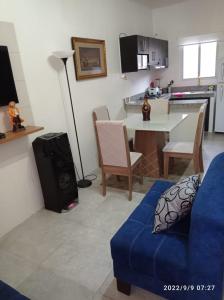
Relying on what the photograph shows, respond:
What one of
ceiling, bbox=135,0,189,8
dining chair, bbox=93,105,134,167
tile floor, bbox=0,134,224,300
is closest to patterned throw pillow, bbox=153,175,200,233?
tile floor, bbox=0,134,224,300

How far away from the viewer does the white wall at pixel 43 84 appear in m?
2.30

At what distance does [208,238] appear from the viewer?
110 cm

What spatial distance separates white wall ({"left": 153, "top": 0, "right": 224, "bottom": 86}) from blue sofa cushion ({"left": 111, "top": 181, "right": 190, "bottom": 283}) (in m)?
4.67

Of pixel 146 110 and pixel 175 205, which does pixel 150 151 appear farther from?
pixel 175 205

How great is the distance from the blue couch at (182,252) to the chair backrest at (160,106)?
2100 mm

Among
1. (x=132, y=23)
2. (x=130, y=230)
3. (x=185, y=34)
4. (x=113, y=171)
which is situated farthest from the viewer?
(x=185, y=34)

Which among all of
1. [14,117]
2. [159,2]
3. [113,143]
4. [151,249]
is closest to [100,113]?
[113,143]

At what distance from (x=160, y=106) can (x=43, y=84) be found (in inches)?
75.9

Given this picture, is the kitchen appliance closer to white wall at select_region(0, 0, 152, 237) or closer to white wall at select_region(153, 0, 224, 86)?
white wall at select_region(153, 0, 224, 86)

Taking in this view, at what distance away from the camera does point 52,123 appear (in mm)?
2803

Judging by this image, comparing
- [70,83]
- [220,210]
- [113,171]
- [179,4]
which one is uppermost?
[179,4]

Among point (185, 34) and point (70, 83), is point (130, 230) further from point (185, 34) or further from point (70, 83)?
point (185, 34)

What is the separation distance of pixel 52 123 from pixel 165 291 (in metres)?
2.16

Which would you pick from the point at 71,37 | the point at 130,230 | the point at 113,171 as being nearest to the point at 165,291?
the point at 130,230
